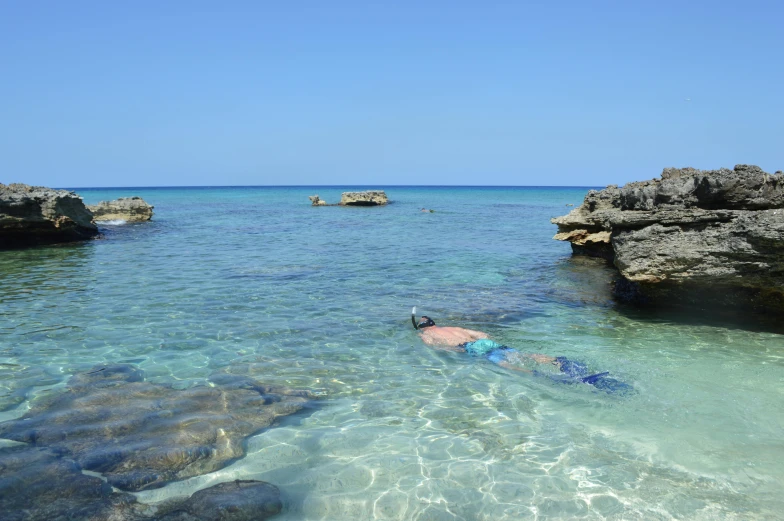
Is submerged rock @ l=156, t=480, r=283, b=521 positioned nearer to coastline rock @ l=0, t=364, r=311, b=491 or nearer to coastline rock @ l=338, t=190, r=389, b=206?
coastline rock @ l=0, t=364, r=311, b=491

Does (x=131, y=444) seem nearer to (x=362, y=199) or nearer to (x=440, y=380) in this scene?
(x=440, y=380)

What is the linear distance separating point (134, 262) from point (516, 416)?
1424cm

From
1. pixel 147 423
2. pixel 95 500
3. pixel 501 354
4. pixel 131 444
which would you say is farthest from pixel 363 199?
pixel 95 500

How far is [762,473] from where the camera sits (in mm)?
4691

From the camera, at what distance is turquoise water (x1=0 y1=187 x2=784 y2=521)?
4523mm

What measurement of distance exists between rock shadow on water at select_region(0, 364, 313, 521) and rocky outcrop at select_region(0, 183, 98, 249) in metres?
14.2

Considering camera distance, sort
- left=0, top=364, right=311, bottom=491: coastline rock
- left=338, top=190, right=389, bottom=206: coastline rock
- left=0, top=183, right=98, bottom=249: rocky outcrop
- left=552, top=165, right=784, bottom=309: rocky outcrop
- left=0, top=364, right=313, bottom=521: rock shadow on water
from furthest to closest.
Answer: left=338, top=190, right=389, bottom=206: coastline rock, left=0, top=183, right=98, bottom=249: rocky outcrop, left=552, top=165, right=784, bottom=309: rocky outcrop, left=0, top=364, right=311, bottom=491: coastline rock, left=0, top=364, right=313, bottom=521: rock shadow on water

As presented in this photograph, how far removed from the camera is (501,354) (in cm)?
789

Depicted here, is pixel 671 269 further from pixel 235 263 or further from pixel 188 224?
pixel 188 224

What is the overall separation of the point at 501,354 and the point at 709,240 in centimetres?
390

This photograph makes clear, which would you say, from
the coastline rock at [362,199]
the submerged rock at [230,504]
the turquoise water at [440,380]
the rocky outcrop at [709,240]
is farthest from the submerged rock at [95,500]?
the coastline rock at [362,199]

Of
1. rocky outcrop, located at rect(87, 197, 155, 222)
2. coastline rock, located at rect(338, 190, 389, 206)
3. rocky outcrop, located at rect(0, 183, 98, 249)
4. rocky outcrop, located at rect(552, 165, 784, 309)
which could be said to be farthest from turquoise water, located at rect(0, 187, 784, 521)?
coastline rock, located at rect(338, 190, 389, 206)

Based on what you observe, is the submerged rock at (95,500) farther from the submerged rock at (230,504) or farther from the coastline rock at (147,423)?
the coastline rock at (147,423)

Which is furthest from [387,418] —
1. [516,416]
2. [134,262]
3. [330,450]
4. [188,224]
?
[188,224]
